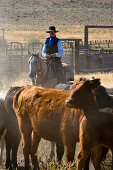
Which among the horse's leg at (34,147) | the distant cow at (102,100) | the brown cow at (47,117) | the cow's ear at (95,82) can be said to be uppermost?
the cow's ear at (95,82)

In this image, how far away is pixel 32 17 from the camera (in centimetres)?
8388

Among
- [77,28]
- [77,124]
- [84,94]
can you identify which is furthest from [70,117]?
[77,28]

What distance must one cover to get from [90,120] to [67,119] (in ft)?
1.76

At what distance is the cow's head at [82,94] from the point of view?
569cm

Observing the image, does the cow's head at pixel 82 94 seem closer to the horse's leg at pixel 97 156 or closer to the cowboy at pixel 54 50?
the horse's leg at pixel 97 156

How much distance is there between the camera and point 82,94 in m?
5.72

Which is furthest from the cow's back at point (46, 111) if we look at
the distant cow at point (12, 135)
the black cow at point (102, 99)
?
the distant cow at point (12, 135)

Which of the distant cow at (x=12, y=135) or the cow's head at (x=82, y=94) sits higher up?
the cow's head at (x=82, y=94)

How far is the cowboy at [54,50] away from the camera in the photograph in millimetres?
11031

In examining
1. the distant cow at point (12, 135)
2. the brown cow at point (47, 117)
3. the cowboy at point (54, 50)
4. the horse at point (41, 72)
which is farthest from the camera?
the cowboy at point (54, 50)

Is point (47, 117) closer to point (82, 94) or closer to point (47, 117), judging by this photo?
point (47, 117)

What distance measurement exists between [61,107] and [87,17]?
79.0m

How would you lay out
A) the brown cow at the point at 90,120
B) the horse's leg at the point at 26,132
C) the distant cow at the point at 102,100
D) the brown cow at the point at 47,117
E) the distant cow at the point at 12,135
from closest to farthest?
the brown cow at the point at 90,120, the distant cow at the point at 102,100, the brown cow at the point at 47,117, the horse's leg at the point at 26,132, the distant cow at the point at 12,135

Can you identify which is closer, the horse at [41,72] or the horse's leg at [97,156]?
the horse's leg at [97,156]
